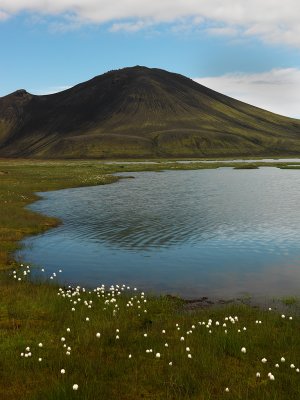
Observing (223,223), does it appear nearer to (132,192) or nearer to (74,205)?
(74,205)

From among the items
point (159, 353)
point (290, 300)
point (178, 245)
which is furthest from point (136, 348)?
point (178, 245)

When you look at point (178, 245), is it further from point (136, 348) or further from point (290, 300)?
point (136, 348)

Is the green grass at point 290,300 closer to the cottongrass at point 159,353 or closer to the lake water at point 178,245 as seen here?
the lake water at point 178,245

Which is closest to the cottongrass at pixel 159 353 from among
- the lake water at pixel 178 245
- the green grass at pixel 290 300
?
the green grass at pixel 290 300

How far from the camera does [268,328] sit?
16141 millimetres

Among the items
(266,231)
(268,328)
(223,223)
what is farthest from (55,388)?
(223,223)

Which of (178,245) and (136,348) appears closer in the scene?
(136,348)

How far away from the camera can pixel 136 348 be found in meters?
14.3

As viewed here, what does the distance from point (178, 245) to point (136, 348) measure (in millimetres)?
19246

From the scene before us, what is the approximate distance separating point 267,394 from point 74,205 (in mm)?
47919

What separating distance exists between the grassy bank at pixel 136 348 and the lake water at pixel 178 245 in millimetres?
4179

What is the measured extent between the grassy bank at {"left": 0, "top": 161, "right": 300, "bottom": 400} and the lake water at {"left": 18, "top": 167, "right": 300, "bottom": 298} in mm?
4179

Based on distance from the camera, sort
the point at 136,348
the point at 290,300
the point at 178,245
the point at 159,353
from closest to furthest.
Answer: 1. the point at 159,353
2. the point at 136,348
3. the point at 290,300
4. the point at 178,245

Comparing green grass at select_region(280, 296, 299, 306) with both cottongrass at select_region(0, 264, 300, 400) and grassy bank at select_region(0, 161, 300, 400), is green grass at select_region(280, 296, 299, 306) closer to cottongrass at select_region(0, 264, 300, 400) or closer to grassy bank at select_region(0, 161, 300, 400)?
grassy bank at select_region(0, 161, 300, 400)
